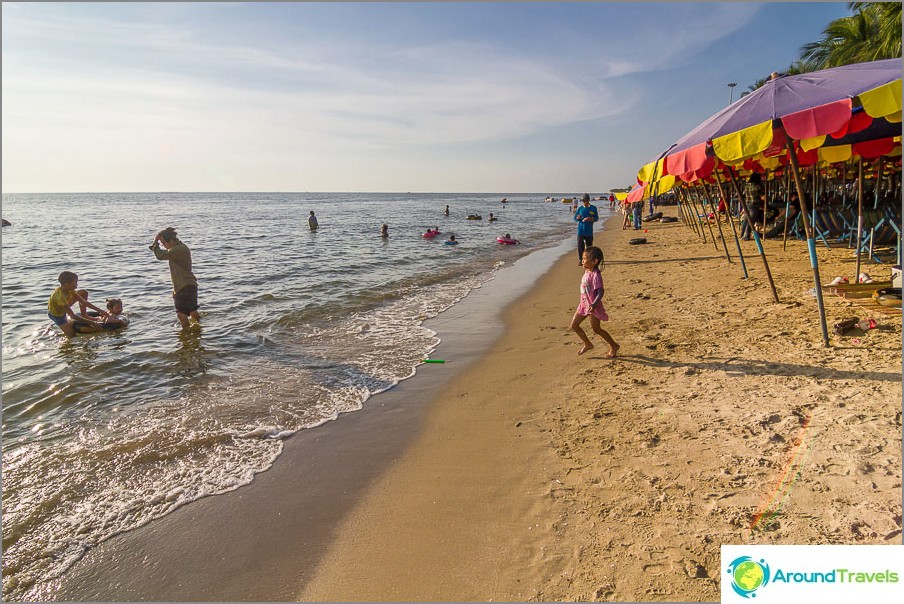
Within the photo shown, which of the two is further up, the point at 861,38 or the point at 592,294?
→ the point at 861,38

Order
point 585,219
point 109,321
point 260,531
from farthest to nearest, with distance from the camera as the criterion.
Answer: point 585,219 → point 109,321 → point 260,531

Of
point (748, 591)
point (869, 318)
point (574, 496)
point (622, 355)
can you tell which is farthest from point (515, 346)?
point (748, 591)

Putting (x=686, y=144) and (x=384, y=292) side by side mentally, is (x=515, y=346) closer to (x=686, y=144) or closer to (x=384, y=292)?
(x=686, y=144)

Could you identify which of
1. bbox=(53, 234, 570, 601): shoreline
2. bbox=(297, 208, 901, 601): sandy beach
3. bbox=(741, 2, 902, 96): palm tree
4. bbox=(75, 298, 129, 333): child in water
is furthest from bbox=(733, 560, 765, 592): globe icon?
bbox=(741, 2, 902, 96): palm tree

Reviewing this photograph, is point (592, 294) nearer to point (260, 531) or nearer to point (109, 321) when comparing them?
point (260, 531)

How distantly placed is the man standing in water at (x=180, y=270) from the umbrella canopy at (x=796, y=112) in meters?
8.60

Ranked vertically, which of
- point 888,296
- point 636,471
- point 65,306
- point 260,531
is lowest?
point 260,531

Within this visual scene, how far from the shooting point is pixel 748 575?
7.32 ft

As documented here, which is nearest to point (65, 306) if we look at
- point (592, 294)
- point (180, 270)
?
point (180, 270)

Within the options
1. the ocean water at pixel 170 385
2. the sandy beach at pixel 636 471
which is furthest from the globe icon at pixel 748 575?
the ocean water at pixel 170 385

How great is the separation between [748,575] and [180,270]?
9.59 metres

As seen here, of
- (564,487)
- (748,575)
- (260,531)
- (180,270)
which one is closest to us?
(748,575)

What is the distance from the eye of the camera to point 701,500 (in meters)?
3.12

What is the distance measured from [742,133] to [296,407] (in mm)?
6110
